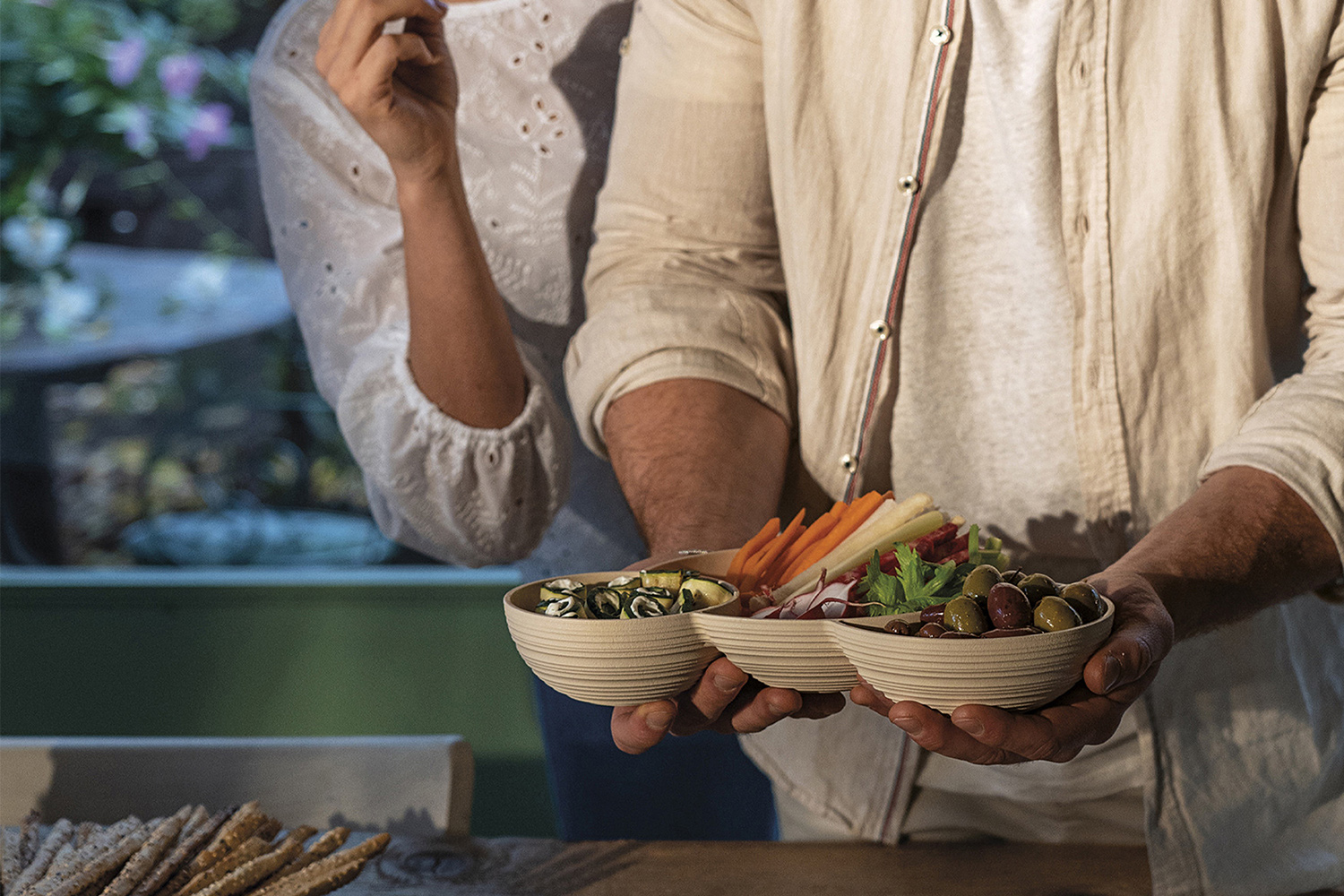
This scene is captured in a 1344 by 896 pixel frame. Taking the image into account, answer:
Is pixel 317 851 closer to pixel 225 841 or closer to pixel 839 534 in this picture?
pixel 225 841

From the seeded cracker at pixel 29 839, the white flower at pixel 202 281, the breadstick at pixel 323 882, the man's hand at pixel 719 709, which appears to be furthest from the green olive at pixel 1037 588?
the white flower at pixel 202 281

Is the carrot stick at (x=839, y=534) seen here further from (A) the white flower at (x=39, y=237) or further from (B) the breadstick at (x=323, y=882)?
(A) the white flower at (x=39, y=237)

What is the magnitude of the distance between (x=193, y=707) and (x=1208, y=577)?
1.78 metres

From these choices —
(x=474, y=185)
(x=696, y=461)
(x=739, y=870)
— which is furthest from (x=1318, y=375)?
(x=474, y=185)

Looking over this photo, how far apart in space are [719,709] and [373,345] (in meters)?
0.61

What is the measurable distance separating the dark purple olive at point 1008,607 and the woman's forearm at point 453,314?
60 centimetres

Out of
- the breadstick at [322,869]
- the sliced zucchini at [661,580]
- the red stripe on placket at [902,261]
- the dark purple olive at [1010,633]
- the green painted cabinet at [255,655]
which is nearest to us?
the dark purple olive at [1010,633]

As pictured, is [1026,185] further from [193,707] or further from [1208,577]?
[193,707]

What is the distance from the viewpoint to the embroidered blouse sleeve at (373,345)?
3.52 ft

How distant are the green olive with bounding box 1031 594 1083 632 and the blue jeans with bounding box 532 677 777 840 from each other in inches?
36.6

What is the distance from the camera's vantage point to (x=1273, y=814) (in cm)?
95

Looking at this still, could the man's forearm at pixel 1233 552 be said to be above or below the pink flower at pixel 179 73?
above

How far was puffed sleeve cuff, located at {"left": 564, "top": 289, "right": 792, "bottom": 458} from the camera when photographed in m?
0.95

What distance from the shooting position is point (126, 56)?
6.53 feet
